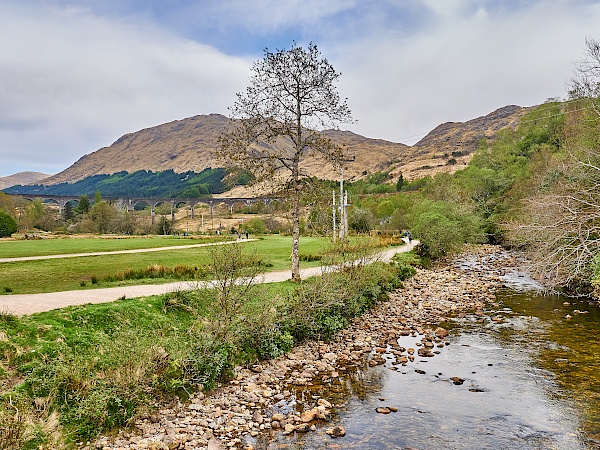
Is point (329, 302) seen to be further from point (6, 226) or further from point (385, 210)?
point (385, 210)

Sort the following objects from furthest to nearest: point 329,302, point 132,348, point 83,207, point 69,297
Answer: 1. point 83,207
2. point 329,302
3. point 69,297
4. point 132,348

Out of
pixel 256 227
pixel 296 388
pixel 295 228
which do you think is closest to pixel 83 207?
pixel 256 227

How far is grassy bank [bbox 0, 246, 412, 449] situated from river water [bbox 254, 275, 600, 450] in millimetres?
2801

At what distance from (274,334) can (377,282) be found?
1036cm

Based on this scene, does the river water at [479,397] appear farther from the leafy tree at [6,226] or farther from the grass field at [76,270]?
the leafy tree at [6,226]

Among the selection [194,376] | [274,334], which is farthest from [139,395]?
[274,334]

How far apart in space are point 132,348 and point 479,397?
9051mm

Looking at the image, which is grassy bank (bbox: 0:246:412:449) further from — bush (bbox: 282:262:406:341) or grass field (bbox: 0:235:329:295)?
grass field (bbox: 0:235:329:295)

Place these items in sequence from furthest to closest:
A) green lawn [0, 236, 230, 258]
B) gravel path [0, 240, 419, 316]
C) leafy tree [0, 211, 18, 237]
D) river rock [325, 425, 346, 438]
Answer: leafy tree [0, 211, 18, 237], green lawn [0, 236, 230, 258], gravel path [0, 240, 419, 316], river rock [325, 425, 346, 438]

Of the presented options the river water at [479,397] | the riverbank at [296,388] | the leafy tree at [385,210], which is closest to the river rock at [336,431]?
the riverbank at [296,388]

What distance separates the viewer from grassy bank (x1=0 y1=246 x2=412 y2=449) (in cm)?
880

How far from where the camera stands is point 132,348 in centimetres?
1106

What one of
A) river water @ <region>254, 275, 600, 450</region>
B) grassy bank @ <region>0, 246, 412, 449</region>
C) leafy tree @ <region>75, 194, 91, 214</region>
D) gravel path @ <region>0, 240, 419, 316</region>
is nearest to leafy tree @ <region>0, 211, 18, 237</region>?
gravel path @ <region>0, 240, 419, 316</region>

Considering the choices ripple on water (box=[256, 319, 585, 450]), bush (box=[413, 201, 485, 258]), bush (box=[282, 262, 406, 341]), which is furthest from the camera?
bush (box=[413, 201, 485, 258])
